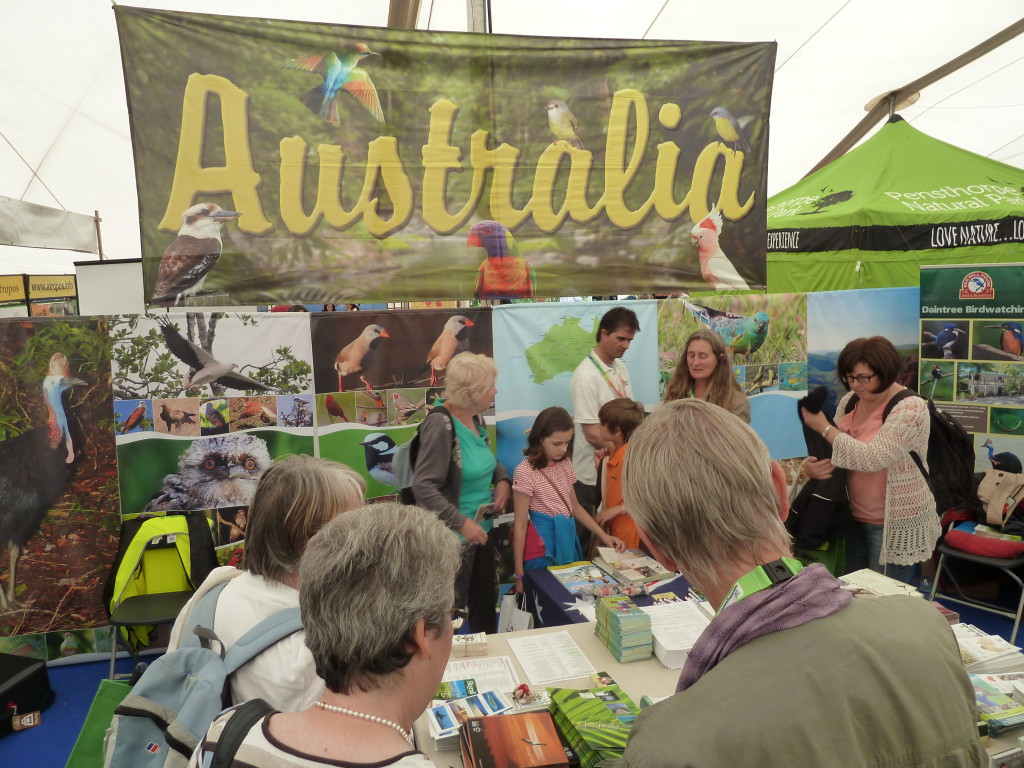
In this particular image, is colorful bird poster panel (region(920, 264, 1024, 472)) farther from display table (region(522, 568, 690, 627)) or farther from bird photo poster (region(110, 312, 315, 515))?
bird photo poster (region(110, 312, 315, 515))

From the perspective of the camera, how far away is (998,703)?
1983 millimetres

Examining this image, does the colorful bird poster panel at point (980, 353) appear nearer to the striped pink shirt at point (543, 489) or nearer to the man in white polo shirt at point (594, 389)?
the man in white polo shirt at point (594, 389)

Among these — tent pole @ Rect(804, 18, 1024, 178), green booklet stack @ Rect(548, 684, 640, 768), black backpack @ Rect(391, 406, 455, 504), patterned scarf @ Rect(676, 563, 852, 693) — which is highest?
tent pole @ Rect(804, 18, 1024, 178)

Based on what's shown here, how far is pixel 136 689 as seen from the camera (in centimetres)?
153

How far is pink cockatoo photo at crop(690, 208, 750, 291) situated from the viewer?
4.28 metres

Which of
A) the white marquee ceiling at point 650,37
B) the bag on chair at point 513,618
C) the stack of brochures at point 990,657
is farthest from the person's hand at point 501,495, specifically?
the white marquee ceiling at point 650,37

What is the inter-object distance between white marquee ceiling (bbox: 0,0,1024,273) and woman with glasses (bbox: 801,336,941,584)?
11.2ft

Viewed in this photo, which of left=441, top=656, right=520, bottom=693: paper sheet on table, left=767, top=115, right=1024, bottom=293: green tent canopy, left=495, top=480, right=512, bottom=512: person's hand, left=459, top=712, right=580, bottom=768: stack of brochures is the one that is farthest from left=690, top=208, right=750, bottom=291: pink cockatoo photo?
left=459, top=712, right=580, bottom=768: stack of brochures

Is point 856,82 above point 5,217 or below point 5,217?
above

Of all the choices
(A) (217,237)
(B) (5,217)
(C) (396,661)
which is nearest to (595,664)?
(C) (396,661)

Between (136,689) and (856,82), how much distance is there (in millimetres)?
7642

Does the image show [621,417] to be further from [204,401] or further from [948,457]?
[204,401]

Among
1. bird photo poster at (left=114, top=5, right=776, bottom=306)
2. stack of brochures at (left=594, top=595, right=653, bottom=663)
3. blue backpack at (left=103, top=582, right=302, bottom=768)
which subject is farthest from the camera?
bird photo poster at (left=114, top=5, right=776, bottom=306)

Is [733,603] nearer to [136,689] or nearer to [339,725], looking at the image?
[339,725]
